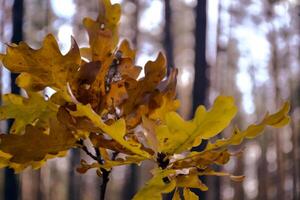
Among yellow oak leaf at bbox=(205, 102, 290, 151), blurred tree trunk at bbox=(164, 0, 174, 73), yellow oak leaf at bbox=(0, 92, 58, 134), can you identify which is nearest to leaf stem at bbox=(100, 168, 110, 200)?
yellow oak leaf at bbox=(0, 92, 58, 134)

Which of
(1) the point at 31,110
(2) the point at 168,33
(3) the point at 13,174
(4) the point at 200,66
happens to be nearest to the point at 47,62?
(1) the point at 31,110

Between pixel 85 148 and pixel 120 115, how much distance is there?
7 centimetres

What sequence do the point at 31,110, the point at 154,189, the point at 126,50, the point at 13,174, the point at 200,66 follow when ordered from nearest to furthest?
1. the point at 154,189
2. the point at 31,110
3. the point at 126,50
4. the point at 200,66
5. the point at 13,174

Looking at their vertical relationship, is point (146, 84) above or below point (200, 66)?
below

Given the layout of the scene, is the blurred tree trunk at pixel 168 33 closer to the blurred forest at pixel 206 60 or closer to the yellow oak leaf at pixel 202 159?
→ the blurred forest at pixel 206 60

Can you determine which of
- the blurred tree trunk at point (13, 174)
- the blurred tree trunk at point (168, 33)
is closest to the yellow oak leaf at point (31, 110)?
the blurred tree trunk at point (13, 174)

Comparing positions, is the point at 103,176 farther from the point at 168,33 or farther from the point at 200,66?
the point at 168,33

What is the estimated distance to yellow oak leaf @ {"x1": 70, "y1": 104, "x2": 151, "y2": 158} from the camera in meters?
0.64

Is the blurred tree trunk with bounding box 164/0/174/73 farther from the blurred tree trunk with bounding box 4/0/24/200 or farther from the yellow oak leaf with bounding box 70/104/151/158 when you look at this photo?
the yellow oak leaf with bounding box 70/104/151/158

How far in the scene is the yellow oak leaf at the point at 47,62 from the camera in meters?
0.72

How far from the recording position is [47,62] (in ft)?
2.38

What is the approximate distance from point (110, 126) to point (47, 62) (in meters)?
0.13

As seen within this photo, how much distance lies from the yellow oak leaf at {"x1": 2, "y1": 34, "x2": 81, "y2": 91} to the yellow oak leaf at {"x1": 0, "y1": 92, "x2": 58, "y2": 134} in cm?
4

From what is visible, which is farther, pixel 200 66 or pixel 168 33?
pixel 168 33
